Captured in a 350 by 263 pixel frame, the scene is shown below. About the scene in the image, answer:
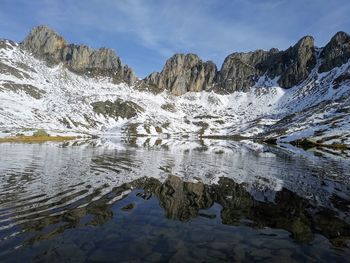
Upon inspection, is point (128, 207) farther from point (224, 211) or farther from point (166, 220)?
point (224, 211)

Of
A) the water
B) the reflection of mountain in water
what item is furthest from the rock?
the reflection of mountain in water

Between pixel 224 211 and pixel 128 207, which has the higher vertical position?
pixel 224 211

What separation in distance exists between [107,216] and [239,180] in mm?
19594

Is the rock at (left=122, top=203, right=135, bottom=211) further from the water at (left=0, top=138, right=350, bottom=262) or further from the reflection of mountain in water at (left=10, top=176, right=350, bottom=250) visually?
the reflection of mountain in water at (left=10, top=176, right=350, bottom=250)

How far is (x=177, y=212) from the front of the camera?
70.9ft

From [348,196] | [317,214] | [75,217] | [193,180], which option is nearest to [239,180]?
[193,180]

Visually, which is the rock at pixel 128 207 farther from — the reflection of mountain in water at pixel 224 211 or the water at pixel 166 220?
the reflection of mountain in water at pixel 224 211

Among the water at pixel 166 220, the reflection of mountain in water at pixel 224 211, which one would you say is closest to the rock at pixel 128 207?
the water at pixel 166 220

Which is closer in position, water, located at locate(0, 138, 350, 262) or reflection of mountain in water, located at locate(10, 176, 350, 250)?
water, located at locate(0, 138, 350, 262)

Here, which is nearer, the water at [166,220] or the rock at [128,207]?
the water at [166,220]

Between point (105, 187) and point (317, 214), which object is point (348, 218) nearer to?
point (317, 214)

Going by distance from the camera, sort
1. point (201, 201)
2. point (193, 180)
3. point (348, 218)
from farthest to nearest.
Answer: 1. point (193, 180)
2. point (201, 201)
3. point (348, 218)

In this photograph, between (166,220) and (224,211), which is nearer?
(166,220)

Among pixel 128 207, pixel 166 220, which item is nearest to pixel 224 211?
pixel 166 220
